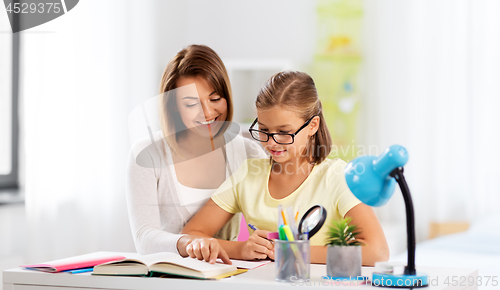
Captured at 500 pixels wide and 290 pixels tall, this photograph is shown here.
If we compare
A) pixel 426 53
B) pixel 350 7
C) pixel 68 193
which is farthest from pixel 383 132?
pixel 68 193

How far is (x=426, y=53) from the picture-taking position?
2.98m

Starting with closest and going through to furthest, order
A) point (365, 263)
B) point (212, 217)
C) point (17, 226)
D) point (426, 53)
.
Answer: point (365, 263) → point (212, 217) → point (17, 226) → point (426, 53)

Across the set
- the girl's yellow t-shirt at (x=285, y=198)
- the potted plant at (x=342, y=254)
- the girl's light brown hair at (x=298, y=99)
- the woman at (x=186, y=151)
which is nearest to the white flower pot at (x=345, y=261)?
the potted plant at (x=342, y=254)

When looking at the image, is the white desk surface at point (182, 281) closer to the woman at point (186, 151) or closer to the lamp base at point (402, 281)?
the lamp base at point (402, 281)

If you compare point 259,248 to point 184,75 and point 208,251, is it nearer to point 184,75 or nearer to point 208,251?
point 208,251

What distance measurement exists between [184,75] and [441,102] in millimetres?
1976

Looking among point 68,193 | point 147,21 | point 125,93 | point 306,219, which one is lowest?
point 68,193

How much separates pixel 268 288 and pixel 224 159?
27.3 inches

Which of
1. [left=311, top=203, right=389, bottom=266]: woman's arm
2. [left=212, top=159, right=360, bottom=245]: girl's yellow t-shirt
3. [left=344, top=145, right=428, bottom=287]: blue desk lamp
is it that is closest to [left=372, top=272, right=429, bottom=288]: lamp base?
[left=344, top=145, right=428, bottom=287]: blue desk lamp

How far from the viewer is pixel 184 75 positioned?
1.39m

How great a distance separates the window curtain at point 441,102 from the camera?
287 cm

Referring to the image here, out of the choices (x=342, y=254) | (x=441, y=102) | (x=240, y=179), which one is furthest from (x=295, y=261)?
(x=441, y=102)

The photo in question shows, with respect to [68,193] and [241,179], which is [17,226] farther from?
[241,179]

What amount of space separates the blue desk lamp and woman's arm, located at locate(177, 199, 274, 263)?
324 mm
